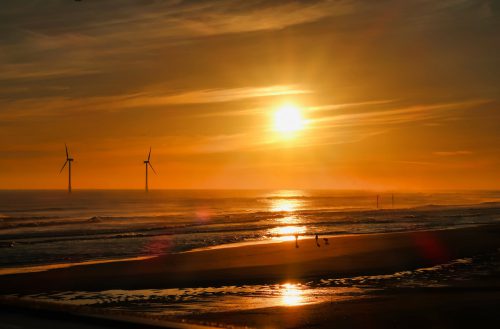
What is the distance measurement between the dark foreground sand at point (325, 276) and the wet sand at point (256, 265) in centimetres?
5

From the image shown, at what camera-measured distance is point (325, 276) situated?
3148cm

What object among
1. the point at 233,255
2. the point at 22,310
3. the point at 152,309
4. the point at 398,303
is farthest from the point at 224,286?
the point at 233,255

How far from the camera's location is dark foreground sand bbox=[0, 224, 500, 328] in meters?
19.7

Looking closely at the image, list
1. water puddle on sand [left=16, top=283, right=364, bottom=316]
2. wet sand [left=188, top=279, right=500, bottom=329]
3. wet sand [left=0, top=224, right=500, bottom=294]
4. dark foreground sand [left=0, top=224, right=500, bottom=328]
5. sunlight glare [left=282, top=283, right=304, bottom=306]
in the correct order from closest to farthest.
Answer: wet sand [left=188, top=279, right=500, bottom=329] → dark foreground sand [left=0, top=224, right=500, bottom=328] → water puddle on sand [left=16, top=283, right=364, bottom=316] → sunlight glare [left=282, top=283, right=304, bottom=306] → wet sand [left=0, top=224, right=500, bottom=294]

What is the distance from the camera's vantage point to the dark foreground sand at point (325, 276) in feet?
64.6

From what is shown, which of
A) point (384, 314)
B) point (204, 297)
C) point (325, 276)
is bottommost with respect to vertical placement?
point (384, 314)

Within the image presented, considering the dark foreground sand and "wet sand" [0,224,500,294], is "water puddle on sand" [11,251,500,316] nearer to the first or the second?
the dark foreground sand

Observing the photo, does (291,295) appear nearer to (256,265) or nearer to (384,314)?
(384,314)

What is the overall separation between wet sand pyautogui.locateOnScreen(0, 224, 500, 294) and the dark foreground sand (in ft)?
0.16

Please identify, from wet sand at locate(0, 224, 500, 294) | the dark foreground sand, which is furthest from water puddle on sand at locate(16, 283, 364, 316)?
wet sand at locate(0, 224, 500, 294)

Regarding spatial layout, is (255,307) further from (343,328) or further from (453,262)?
(453,262)

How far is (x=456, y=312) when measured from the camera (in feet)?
67.4

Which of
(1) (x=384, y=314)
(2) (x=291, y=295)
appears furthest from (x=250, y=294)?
(1) (x=384, y=314)

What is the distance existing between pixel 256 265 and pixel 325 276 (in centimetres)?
612
